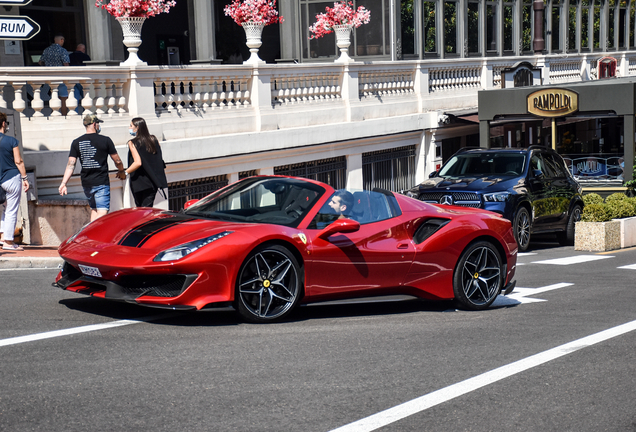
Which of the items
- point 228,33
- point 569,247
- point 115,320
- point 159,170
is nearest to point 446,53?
point 228,33

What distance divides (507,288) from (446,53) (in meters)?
21.3

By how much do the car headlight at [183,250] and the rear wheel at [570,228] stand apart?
11.9 meters

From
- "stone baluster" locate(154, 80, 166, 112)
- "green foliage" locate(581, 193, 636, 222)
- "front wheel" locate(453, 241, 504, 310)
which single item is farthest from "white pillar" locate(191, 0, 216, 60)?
"front wheel" locate(453, 241, 504, 310)

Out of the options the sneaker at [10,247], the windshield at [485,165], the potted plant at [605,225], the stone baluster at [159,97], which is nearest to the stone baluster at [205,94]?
the stone baluster at [159,97]

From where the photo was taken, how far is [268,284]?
7910 millimetres

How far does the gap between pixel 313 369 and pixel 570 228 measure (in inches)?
499

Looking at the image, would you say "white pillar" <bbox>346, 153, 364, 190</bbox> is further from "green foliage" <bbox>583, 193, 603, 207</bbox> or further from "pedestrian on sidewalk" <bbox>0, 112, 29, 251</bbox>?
"pedestrian on sidewalk" <bbox>0, 112, 29, 251</bbox>

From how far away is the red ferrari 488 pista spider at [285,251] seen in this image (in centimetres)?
752

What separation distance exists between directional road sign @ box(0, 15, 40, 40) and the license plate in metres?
3.59

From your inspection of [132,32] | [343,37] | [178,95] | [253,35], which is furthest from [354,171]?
[132,32]

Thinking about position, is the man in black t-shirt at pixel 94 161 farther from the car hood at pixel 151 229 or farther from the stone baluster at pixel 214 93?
the stone baluster at pixel 214 93

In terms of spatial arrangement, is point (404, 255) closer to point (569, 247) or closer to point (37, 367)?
point (37, 367)

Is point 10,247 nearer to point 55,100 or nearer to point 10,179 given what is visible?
point 10,179

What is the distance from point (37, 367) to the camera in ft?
20.6
